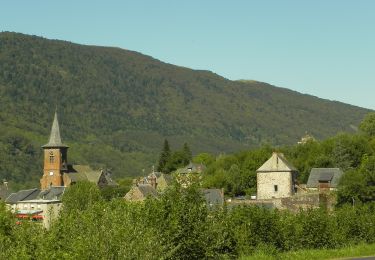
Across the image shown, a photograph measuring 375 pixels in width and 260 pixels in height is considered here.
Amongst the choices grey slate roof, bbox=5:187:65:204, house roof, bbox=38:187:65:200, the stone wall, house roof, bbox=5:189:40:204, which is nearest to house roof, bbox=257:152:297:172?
the stone wall

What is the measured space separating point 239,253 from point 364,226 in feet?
51.2

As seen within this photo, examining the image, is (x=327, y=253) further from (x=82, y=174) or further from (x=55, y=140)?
(x=55, y=140)

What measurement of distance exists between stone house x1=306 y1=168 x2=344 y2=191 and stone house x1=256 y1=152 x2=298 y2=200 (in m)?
3.97

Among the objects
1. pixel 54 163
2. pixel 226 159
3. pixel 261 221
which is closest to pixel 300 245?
pixel 261 221

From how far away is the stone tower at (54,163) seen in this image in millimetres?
149000

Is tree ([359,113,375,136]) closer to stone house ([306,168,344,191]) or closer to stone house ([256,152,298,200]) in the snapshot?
stone house ([306,168,344,191])

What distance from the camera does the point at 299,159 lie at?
422 ft

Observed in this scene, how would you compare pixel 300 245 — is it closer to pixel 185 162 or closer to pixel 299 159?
pixel 299 159

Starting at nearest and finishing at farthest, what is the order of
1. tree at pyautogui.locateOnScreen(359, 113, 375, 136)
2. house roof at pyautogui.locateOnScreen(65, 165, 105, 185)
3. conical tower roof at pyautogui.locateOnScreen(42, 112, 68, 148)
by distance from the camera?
tree at pyautogui.locateOnScreen(359, 113, 375, 136) < house roof at pyautogui.locateOnScreen(65, 165, 105, 185) < conical tower roof at pyautogui.locateOnScreen(42, 112, 68, 148)

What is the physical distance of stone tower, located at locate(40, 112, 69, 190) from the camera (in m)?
149

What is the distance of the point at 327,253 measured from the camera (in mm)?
50000

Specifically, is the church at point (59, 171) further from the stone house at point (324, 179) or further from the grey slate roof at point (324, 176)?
the stone house at point (324, 179)

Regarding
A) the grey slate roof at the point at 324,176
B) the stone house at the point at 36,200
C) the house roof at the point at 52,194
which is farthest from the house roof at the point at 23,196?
the grey slate roof at the point at 324,176

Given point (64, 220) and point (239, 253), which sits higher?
point (64, 220)
